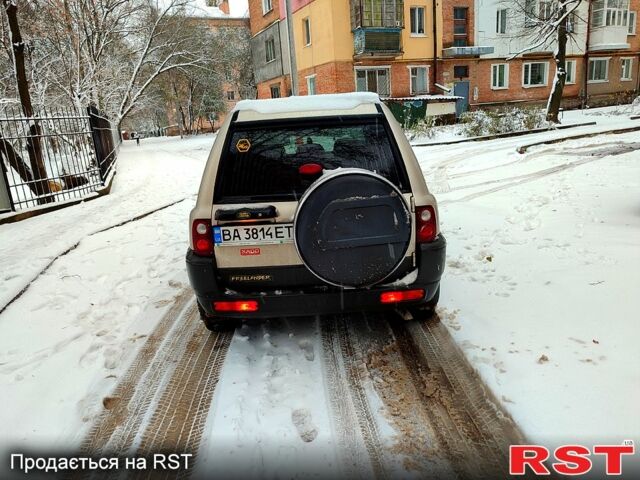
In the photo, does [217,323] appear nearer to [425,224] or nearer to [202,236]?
[202,236]

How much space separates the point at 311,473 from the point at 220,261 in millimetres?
1470

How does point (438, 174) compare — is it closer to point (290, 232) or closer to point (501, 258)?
point (501, 258)

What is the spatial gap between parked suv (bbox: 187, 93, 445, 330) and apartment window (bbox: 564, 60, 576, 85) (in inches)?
1381

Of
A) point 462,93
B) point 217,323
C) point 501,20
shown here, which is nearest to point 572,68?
point 501,20

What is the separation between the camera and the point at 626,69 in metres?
33.9

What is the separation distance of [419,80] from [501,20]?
7224 millimetres

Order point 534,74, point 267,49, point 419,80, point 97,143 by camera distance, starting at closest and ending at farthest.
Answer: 1. point 97,143
2. point 419,80
3. point 534,74
4. point 267,49

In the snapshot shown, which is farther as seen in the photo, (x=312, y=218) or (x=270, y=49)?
(x=270, y=49)

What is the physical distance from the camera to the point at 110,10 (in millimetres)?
23500

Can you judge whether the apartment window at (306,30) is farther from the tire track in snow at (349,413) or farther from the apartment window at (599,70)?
the tire track in snow at (349,413)

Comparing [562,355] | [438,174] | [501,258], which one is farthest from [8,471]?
[438,174]

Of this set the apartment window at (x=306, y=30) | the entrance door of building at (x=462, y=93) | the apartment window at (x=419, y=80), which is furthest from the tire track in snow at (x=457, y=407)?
the apartment window at (x=306, y=30)

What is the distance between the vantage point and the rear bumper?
3.05 m

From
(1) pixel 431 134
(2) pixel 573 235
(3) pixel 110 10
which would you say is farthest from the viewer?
(3) pixel 110 10
